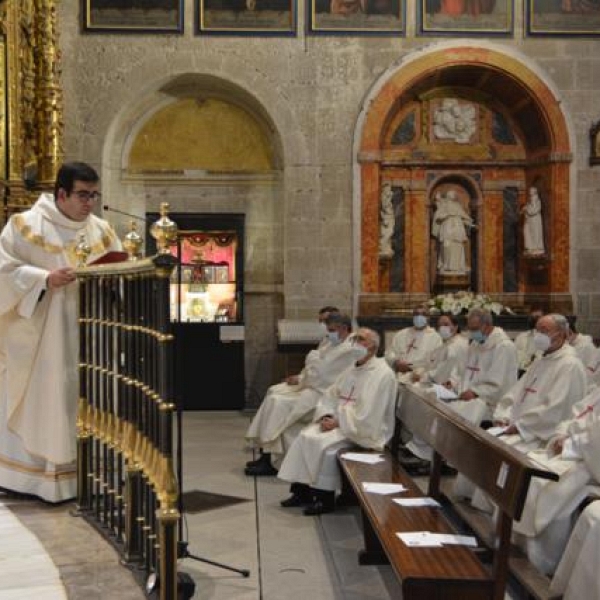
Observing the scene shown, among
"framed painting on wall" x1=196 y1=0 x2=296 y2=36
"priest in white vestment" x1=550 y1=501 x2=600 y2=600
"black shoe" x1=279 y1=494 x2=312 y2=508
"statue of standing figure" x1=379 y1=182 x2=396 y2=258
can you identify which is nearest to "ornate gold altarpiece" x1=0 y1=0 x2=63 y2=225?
"framed painting on wall" x1=196 y1=0 x2=296 y2=36

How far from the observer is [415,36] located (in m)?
13.6

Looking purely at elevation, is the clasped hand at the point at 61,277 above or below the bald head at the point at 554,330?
above

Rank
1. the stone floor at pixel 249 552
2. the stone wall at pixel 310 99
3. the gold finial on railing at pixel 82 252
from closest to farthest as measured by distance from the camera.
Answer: the stone floor at pixel 249 552
the gold finial on railing at pixel 82 252
the stone wall at pixel 310 99

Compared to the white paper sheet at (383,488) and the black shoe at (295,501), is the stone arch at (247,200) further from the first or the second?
the white paper sheet at (383,488)

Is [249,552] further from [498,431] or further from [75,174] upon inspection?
[75,174]

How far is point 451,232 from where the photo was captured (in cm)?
1409

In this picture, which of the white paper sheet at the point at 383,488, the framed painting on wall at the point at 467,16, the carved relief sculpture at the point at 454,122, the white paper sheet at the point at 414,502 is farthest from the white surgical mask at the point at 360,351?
the framed painting on wall at the point at 467,16

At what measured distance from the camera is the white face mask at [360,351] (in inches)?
310

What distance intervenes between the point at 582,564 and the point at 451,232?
32.3 ft

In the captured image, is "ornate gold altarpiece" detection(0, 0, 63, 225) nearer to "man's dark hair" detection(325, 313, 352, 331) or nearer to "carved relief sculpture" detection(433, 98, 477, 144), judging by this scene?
"man's dark hair" detection(325, 313, 352, 331)

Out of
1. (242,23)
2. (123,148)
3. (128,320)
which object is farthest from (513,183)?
(128,320)

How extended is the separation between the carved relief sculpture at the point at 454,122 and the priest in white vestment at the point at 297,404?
6110mm

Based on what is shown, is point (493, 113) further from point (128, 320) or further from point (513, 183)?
point (128, 320)

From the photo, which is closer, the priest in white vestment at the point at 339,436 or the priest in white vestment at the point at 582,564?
the priest in white vestment at the point at 582,564
